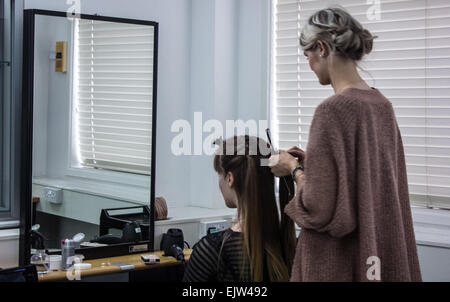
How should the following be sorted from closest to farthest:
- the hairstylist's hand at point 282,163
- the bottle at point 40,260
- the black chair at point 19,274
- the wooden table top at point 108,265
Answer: the hairstylist's hand at point 282,163 → the black chair at point 19,274 → the wooden table top at point 108,265 → the bottle at point 40,260

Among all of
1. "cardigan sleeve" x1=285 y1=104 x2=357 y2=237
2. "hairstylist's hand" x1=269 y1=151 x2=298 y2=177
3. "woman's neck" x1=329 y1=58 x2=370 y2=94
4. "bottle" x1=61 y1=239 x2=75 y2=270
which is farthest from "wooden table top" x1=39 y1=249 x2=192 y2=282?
"woman's neck" x1=329 y1=58 x2=370 y2=94

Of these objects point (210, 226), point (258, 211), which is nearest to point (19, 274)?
point (258, 211)

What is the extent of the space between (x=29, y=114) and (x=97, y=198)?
51cm

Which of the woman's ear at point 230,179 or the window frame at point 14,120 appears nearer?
the woman's ear at point 230,179

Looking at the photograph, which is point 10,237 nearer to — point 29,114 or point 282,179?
point 29,114

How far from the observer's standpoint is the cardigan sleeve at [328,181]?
125 centimetres

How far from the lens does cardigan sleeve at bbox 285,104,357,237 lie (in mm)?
1255

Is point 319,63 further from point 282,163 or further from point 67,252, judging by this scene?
point 67,252

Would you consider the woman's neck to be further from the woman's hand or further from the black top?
the black top

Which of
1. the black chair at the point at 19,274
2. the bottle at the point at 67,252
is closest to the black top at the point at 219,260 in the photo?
the black chair at the point at 19,274

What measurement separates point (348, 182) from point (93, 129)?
5.35 ft

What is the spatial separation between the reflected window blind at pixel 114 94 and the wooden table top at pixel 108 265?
1.44 ft

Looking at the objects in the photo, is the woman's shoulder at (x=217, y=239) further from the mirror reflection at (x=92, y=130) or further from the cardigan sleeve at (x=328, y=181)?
the mirror reflection at (x=92, y=130)
